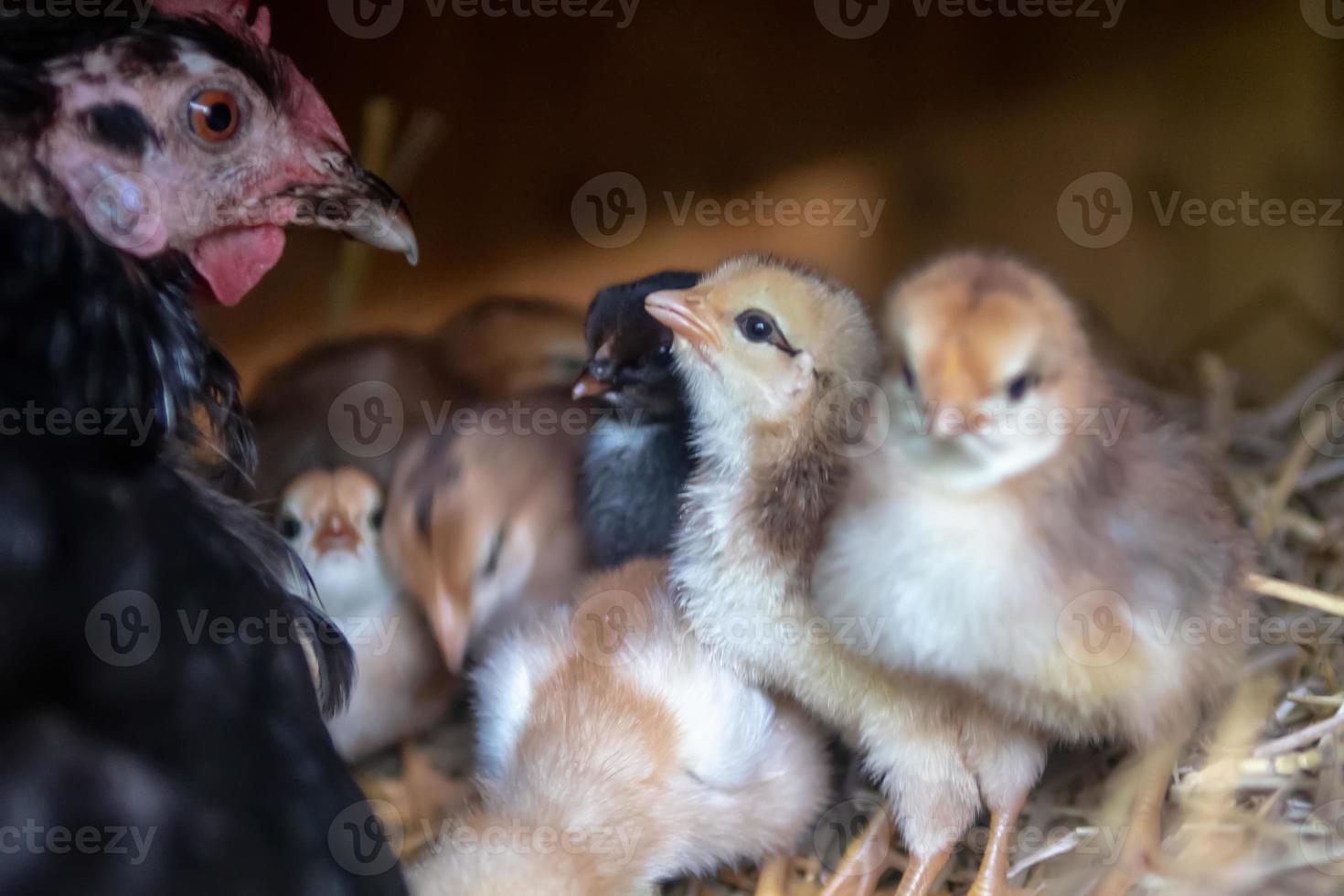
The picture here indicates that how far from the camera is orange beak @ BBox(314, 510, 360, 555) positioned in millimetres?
1456

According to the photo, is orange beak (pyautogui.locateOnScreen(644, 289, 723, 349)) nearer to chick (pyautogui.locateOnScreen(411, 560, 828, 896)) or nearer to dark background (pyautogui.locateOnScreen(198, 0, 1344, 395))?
chick (pyautogui.locateOnScreen(411, 560, 828, 896))

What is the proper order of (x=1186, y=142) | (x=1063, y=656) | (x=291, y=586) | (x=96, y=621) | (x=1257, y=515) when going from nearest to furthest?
(x=96, y=621) < (x=1063, y=656) < (x=291, y=586) < (x=1257, y=515) < (x=1186, y=142)

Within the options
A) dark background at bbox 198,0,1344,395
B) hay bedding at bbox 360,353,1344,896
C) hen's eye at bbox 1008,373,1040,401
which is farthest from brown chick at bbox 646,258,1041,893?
dark background at bbox 198,0,1344,395

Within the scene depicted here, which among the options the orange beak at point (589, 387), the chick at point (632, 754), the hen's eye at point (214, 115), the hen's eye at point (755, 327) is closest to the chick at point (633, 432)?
the orange beak at point (589, 387)

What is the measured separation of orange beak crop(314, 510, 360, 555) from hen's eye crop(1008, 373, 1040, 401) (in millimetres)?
876

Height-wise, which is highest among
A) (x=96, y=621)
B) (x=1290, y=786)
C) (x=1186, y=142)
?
(x=1186, y=142)

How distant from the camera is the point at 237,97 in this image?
1.08 metres

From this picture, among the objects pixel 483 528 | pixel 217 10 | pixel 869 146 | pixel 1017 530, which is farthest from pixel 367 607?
pixel 869 146

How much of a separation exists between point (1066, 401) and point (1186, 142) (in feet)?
3.24

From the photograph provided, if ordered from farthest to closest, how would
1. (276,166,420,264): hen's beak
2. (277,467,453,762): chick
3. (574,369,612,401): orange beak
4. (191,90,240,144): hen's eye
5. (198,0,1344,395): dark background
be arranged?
(198,0,1344,395): dark background → (277,467,453,762): chick → (574,369,612,401): orange beak → (276,166,420,264): hen's beak → (191,90,240,144): hen's eye

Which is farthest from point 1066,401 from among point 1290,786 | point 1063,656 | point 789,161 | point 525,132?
point 525,132

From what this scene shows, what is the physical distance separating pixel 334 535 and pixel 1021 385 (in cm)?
89

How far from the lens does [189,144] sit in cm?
105

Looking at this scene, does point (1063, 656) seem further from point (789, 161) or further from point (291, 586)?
point (789, 161)
